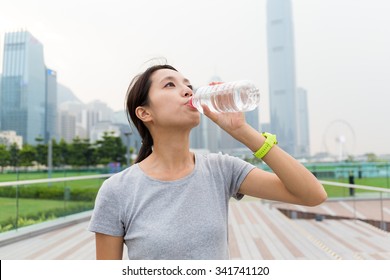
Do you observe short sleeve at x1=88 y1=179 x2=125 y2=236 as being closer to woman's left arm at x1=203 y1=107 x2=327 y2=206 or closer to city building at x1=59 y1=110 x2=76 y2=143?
woman's left arm at x1=203 y1=107 x2=327 y2=206

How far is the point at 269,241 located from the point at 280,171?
3359 mm

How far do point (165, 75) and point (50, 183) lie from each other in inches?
160

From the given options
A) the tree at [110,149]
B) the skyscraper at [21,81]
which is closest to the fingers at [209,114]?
the skyscraper at [21,81]

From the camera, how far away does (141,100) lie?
2.85 feet

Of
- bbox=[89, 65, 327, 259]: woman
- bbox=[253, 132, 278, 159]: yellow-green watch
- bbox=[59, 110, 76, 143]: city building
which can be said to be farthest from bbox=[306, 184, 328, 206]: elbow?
bbox=[59, 110, 76, 143]: city building

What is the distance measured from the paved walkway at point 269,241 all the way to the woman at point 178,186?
262cm

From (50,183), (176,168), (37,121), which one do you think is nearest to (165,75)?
(176,168)

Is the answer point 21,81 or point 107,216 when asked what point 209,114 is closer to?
point 107,216

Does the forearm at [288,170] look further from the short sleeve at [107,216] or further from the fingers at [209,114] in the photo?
the short sleeve at [107,216]

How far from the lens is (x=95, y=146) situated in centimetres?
1969

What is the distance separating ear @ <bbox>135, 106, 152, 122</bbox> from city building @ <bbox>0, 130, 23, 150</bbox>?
14.8 metres

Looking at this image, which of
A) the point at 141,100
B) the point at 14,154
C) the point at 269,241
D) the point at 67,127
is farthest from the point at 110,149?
the point at 141,100

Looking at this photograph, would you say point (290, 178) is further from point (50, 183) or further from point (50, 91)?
point (50, 91)

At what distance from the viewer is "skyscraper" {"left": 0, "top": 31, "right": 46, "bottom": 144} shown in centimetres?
1270
